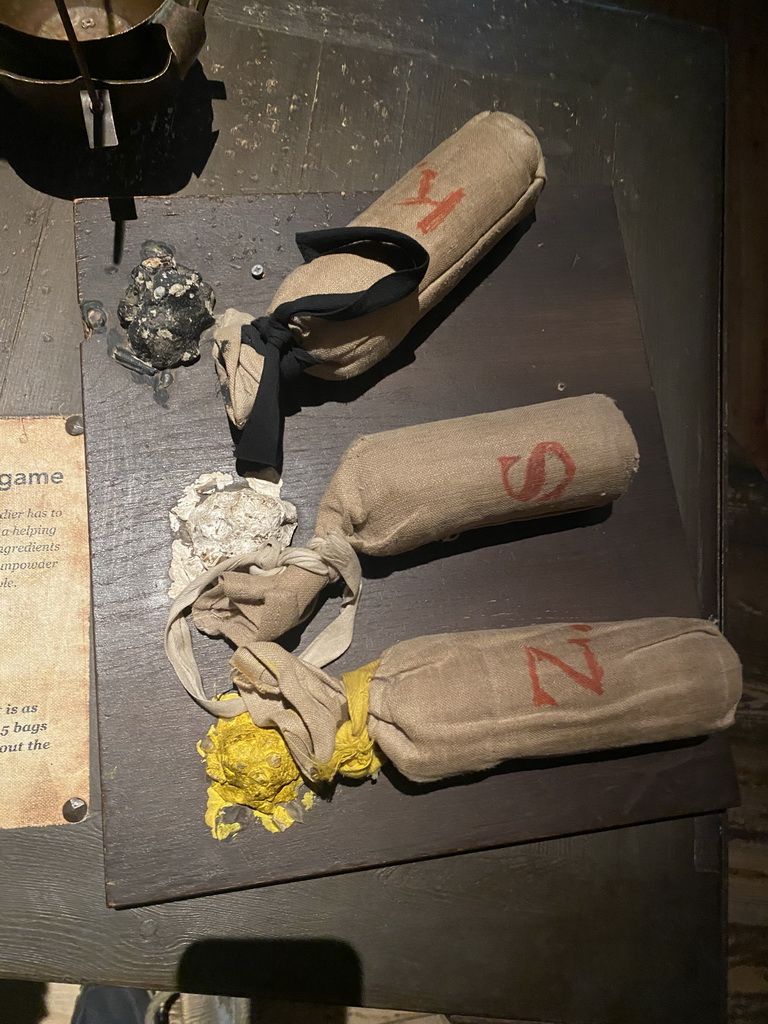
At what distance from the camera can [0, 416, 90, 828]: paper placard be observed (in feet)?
3.04

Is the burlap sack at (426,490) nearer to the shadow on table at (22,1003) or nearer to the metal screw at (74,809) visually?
the metal screw at (74,809)

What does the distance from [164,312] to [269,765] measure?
1.67 ft

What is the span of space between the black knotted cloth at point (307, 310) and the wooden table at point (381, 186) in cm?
30

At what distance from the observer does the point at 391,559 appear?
903 mm

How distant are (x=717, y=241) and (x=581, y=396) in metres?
0.46

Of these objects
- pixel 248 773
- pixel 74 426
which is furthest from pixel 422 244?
pixel 248 773

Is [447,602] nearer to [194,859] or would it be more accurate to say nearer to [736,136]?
[194,859]

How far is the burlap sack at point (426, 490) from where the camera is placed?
0.81 m

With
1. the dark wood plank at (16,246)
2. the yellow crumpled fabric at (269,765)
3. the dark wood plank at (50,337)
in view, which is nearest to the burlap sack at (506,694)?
the yellow crumpled fabric at (269,765)

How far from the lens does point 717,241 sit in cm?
116

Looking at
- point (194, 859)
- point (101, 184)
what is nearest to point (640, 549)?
point (194, 859)

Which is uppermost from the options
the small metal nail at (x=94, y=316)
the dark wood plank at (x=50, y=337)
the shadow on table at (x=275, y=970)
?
the small metal nail at (x=94, y=316)

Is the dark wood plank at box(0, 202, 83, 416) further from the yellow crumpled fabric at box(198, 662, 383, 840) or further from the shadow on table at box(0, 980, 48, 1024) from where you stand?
the shadow on table at box(0, 980, 48, 1024)

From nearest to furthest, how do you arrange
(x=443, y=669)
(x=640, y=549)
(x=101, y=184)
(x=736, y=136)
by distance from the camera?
1. (x=443, y=669)
2. (x=640, y=549)
3. (x=101, y=184)
4. (x=736, y=136)
